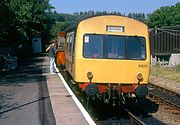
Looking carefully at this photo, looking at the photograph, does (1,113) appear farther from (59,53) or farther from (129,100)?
(59,53)

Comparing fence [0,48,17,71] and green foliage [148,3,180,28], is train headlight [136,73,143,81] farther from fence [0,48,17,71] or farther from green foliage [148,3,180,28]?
green foliage [148,3,180,28]

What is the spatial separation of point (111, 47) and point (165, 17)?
95522 mm

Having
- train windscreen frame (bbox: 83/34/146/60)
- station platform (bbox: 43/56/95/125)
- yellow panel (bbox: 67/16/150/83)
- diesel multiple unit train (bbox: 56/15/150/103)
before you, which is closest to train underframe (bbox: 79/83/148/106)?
diesel multiple unit train (bbox: 56/15/150/103)

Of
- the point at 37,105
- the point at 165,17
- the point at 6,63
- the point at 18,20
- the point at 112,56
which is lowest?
the point at 37,105

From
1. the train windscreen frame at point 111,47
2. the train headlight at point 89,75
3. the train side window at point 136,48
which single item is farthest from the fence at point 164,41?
the train headlight at point 89,75

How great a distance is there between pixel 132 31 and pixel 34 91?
5463 millimetres

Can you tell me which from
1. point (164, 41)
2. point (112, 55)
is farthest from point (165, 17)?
point (112, 55)

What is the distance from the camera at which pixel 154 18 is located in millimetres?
109188

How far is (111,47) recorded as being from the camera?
46.4ft

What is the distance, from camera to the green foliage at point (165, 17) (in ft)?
347

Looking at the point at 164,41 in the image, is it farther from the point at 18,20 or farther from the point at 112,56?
the point at 112,56

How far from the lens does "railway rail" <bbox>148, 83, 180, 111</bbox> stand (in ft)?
57.0

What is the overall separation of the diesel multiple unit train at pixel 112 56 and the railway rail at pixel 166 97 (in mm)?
3102

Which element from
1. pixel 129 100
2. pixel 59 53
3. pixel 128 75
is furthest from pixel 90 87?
pixel 59 53
